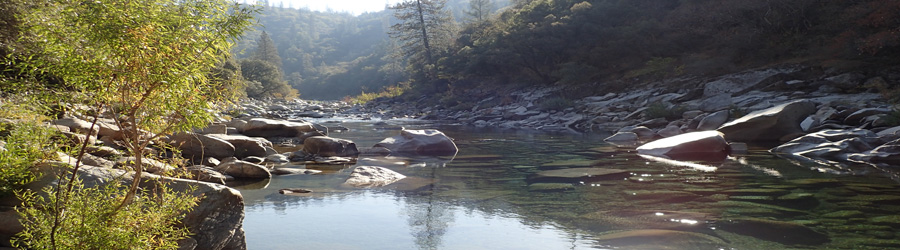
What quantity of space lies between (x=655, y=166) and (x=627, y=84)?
18835mm

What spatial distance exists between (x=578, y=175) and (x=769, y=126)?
24.8 feet

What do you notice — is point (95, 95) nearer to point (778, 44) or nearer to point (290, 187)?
point (290, 187)

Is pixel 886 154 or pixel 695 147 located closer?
pixel 886 154

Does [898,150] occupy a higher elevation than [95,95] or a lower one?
lower

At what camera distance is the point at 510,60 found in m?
35.6

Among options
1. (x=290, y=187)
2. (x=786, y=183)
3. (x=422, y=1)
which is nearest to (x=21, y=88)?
(x=290, y=187)

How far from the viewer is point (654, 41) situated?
31.4 m

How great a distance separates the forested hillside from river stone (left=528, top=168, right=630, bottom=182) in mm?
13660

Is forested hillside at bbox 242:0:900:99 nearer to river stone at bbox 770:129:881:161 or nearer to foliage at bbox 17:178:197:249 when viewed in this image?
river stone at bbox 770:129:881:161

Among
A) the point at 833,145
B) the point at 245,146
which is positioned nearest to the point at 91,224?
the point at 245,146

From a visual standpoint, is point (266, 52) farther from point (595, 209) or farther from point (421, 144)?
point (595, 209)

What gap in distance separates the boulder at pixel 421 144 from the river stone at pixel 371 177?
3.87 meters

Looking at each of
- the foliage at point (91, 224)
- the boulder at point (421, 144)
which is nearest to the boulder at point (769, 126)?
the boulder at point (421, 144)

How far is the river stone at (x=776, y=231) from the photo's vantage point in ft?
17.2
